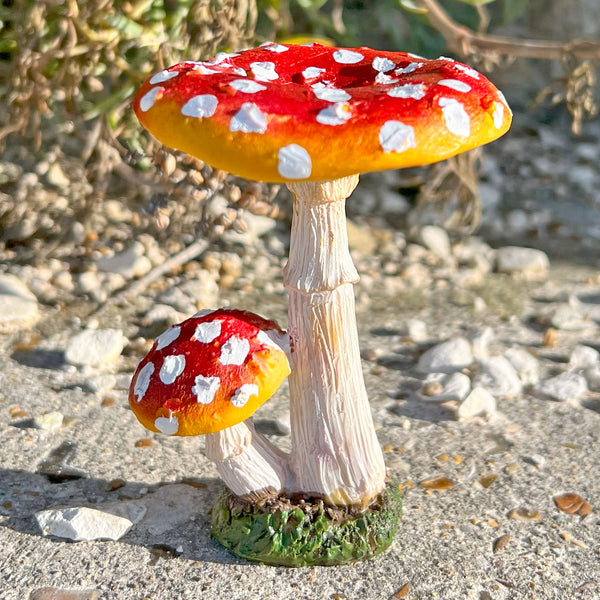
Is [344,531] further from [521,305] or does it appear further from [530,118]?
[530,118]

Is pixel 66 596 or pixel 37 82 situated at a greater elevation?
pixel 37 82

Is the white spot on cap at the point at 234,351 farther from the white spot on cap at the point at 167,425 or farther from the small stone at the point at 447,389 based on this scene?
the small stone at the point at 447,389

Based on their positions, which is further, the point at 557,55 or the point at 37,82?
the point at 557,55

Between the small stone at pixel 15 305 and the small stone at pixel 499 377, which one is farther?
the small stone at pixel 15 305

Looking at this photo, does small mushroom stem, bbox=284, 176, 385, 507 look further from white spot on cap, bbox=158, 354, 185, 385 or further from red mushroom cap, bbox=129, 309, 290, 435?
white spot on cap, bbox=158, 354, 185, 385

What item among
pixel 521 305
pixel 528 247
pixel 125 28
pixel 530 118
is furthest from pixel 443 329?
pixel 530 118

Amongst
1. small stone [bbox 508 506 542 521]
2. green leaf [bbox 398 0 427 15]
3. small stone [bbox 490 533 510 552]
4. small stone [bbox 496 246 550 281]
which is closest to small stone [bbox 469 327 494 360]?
small stone [bbox 496 246 550 281]

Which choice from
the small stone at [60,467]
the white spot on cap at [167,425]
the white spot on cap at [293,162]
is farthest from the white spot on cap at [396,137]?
the small stone at [60,467]
